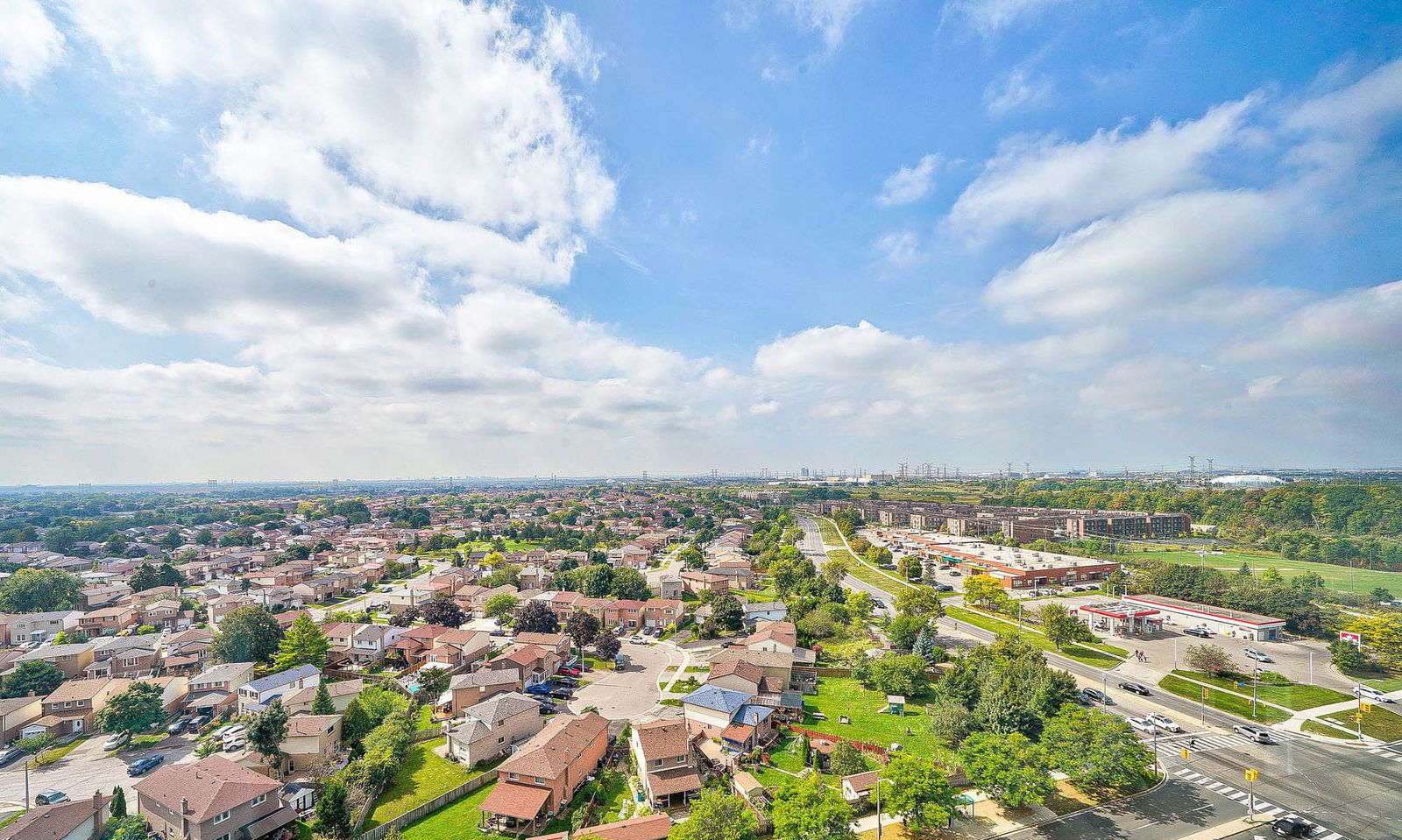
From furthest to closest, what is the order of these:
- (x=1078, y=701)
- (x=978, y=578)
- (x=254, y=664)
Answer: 1. (x=978, y=578)
2. (x=254, y=664)
3. (x=1078, y=701)

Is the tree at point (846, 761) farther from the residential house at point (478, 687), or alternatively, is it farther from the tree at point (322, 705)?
the tree at point (322, 705)

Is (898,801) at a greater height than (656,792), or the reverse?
(898,801)

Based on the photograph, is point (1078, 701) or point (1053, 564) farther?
point (1053, 564)

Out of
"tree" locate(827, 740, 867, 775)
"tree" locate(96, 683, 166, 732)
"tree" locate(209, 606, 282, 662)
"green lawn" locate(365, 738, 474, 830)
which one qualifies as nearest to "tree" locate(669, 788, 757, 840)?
"tree" locate(827, 740, 867, 775)

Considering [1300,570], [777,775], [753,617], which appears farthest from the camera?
[1300,570]

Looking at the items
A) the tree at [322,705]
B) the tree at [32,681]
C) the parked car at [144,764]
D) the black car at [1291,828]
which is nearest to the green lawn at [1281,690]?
the black car at [1291,828]

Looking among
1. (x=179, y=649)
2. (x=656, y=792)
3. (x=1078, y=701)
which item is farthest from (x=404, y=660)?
(x=1078, y=701)

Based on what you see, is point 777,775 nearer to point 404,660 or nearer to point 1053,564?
point 404,660
